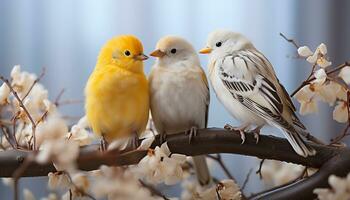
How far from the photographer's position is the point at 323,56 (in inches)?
30.9

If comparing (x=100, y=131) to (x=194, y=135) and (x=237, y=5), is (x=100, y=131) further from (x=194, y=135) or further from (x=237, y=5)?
(x=237, y=5)

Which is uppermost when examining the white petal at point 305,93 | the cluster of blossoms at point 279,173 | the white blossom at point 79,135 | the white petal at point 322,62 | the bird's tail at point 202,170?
the white petal at point 322,62

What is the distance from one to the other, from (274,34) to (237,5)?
152 millimetres

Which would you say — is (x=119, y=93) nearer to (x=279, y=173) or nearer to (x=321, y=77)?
(x=321, y=77)

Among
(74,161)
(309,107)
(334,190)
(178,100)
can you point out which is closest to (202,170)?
(178,100)

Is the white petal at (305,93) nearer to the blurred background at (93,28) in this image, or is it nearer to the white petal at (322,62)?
the white petal at (322,62)

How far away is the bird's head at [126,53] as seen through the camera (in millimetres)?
874

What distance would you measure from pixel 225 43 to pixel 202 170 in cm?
24

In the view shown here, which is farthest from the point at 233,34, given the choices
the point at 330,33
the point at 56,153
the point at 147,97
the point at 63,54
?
the point at 330,33

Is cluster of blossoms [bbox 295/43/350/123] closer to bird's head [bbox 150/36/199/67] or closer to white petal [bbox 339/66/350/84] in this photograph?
white petal [bbox 339/66/350/84]

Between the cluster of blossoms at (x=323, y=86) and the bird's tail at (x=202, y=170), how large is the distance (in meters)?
0.23

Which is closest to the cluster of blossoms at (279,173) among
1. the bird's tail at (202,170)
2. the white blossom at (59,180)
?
the bird's tail at (202,170)

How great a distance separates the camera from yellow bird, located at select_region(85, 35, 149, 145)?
857mm

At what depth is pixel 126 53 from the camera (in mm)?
882
